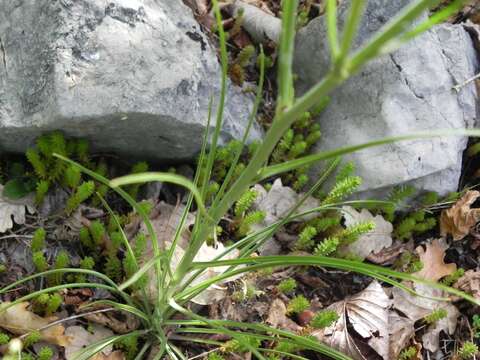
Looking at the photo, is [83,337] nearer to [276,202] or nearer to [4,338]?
[4,338]

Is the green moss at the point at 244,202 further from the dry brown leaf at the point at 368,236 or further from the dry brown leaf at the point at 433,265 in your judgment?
the dry brown leaf at the point at 433,265

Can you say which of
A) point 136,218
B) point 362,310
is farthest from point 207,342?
point 362,310

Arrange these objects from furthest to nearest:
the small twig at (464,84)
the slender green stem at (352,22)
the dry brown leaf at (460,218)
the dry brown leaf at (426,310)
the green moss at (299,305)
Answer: the small twig at (464,84)
the dry brown leaf at (460,218)
the dry brown leaf at (426,310)
the green moss at (299,305)
the slender green stem at (352,22)

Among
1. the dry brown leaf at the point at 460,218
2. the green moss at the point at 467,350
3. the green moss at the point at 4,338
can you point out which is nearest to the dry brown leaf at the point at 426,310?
the green moss at the point at 467,350

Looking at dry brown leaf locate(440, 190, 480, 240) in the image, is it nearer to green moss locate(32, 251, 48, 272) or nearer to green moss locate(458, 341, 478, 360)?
green moss locate(458, 341, 478, 360)

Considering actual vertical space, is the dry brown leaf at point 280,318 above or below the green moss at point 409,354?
above

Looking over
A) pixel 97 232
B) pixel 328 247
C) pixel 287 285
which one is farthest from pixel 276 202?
pixel 97 232

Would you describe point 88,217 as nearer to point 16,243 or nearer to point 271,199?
point 16,243

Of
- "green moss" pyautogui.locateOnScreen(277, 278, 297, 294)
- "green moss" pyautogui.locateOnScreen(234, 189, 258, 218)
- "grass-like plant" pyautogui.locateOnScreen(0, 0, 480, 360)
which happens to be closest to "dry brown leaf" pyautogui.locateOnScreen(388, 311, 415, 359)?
"green moss" pyautogui.locateOnScreen(277, 278, 297, 294)
